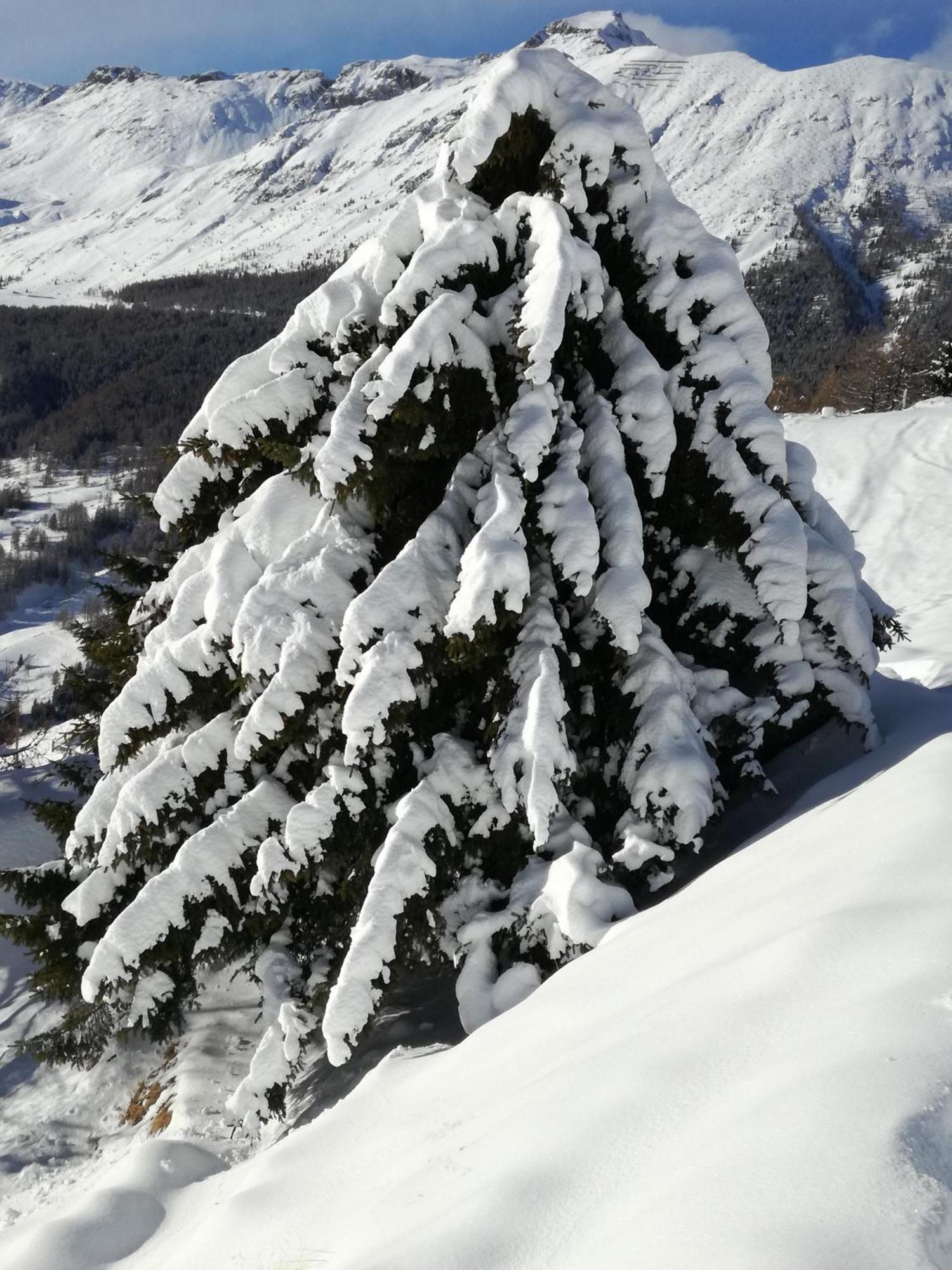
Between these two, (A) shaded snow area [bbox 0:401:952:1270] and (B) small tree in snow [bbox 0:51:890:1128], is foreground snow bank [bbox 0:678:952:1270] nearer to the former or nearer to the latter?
(A) shaded snow area [bbox 0:401:952:1270]

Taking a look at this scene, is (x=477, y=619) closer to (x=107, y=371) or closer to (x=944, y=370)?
(x=944, y=370)

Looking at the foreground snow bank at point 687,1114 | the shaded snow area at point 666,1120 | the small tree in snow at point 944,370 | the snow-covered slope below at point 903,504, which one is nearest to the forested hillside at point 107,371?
the small tree in snow at point 944,370

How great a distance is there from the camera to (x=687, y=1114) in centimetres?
239

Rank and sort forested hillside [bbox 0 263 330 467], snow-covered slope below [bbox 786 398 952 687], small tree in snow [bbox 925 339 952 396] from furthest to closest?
forested hillside [bbox 0 263 330 467], small tree in snow [bbox 925 339 952 396], snow-covered slope below [bbox 786 398 952 687]

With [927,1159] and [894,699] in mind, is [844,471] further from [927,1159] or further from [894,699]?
[927,1159]

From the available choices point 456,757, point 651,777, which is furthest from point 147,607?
point 651,777

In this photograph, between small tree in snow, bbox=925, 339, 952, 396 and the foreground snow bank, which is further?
small tree in snow, bbox=925, 339, 952, 396

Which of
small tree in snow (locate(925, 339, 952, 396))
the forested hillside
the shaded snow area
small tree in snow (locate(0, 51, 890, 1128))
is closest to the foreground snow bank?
the shaded snow area

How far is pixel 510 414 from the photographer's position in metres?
4.98

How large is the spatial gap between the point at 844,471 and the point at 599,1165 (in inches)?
994

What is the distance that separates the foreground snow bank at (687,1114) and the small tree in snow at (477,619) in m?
0.66

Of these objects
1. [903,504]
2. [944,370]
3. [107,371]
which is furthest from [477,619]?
[107,371]

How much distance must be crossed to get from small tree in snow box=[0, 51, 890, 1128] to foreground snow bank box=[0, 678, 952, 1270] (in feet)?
2.16

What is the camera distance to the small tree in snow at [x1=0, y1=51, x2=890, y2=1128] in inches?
184
